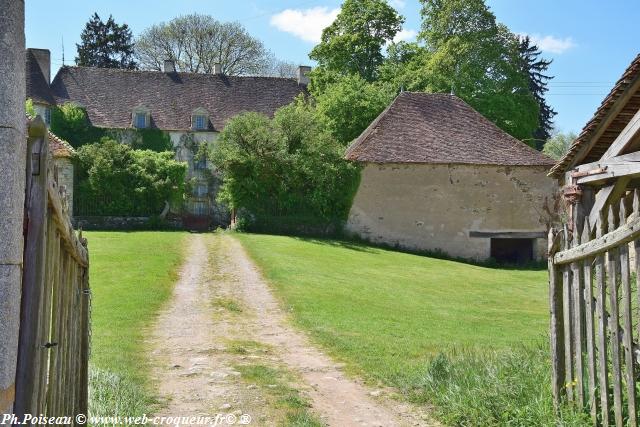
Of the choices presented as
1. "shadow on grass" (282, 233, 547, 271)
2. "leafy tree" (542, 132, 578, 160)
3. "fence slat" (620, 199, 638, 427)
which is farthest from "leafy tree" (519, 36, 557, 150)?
"fence slat" (620, 199, 638, 427)

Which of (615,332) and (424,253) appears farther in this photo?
(424,253)

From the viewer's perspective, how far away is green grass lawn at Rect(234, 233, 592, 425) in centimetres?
631

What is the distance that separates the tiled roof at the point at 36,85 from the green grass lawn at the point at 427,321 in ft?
52.7

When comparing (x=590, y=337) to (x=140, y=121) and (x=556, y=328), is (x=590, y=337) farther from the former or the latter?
(x=140, y=121)

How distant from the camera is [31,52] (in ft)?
123

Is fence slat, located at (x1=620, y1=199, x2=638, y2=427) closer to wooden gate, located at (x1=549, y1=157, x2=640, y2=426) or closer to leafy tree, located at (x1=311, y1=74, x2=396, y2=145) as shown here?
wooden gate, located at (x1=549, y1=157, x2=640, y2=426)

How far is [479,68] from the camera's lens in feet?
128

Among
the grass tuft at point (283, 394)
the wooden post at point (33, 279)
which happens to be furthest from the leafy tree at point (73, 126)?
the wooden post at point (33, 279)

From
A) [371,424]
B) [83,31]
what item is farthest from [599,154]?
[83,31]

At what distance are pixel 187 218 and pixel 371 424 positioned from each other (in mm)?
28874

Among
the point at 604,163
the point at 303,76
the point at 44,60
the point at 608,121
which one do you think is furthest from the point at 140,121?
the point at 604,163

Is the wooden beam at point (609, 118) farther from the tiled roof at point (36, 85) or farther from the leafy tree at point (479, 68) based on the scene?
the tiled roof at point (36, 85)

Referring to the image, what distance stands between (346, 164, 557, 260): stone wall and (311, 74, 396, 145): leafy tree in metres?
6.57

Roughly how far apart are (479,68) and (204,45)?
21.8 m
